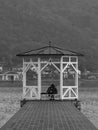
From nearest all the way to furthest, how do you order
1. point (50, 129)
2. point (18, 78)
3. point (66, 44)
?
1. point (50, 129)
2. point (18, 78)
3. point (66, 44)

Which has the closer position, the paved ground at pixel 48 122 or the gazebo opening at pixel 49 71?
the paved ground at pixel 48 122

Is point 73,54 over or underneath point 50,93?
over

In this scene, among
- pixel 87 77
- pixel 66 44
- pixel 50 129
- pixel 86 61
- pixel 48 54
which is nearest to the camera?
pixel 50 129

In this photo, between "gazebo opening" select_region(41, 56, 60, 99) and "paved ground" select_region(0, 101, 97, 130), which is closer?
"paved ground" select_region(0, 101, 97, 130)

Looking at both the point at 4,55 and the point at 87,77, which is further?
the point at 4,55

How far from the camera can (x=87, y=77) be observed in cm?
13100

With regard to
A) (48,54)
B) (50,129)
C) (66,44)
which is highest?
(66,44)

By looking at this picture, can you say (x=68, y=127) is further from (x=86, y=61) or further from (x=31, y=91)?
(x=86, y=61)

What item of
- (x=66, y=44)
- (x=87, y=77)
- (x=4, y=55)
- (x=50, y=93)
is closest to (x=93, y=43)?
(x=66, y=44)

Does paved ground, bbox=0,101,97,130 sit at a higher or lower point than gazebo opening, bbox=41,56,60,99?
lower

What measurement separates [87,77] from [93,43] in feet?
210

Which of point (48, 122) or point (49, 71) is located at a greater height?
point (49, 71)

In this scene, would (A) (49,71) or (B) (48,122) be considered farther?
(A) (49,71)

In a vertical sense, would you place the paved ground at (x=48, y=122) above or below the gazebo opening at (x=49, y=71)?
below
